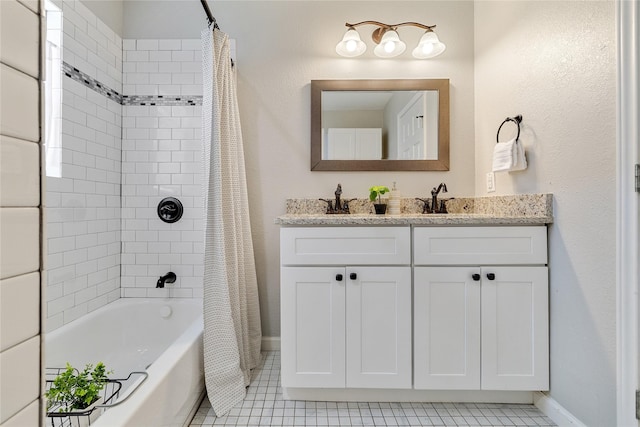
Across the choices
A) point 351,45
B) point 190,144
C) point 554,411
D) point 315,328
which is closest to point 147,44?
point 190,144

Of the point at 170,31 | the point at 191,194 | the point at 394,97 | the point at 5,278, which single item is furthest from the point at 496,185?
the point at 170,31

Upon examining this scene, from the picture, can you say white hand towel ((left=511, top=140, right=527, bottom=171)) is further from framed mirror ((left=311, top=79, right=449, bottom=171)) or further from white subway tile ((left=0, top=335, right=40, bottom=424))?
white subway tile ((left=0, top=335, right=40, bottom=424))

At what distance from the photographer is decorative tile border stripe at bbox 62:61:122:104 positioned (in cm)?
165

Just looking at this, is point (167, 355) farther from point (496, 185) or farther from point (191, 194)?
point (496, 185)

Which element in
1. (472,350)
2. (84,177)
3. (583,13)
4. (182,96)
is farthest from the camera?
(182,96)

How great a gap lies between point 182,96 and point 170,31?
0.46 m

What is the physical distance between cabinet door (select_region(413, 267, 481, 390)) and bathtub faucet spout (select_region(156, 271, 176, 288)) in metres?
1.56

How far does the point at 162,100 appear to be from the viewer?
6.83ft

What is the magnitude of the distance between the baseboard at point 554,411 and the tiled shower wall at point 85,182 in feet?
7.98

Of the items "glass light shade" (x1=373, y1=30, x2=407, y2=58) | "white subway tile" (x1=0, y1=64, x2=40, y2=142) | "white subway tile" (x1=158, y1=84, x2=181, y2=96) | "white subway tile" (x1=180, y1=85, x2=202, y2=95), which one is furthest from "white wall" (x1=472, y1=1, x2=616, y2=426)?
"white subway tile" (x1=158, y1=84, x2=181, y2=96)

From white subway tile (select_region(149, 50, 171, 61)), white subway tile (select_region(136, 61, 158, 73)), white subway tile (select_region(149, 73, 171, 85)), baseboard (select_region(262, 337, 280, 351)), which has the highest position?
white subway tile (select_region(149, 50, 171, 61))

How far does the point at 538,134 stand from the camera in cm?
149

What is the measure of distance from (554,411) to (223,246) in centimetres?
171

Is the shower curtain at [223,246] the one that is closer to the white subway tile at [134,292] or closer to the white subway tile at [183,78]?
the white subway tile at [183,78]
